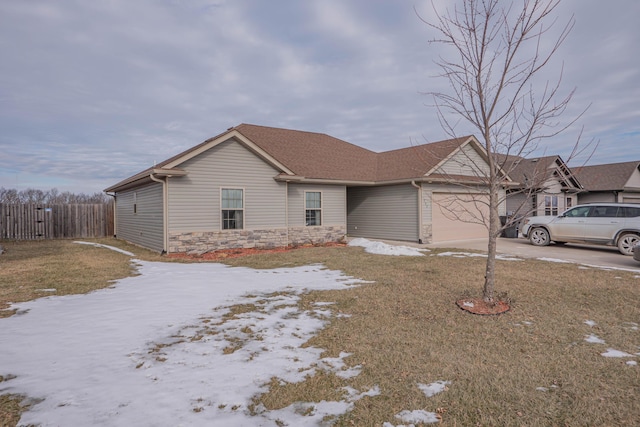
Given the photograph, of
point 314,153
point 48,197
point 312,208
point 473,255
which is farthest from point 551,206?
point 48,197

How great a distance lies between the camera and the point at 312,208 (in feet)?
54.8

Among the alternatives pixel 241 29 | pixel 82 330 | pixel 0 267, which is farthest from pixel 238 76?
pixel 82 330

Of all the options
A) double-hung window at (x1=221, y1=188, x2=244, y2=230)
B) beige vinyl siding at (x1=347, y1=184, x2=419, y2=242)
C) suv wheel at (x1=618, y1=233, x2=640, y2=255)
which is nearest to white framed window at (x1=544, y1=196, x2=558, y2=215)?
suv wheel at (x1=618, y1=233, x2=640, y2=255)

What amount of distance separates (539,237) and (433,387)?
47.6ft

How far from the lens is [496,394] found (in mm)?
3207

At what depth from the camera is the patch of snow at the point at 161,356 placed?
9.62 ft

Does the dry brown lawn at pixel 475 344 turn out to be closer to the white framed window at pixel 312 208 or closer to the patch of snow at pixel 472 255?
the patch of snow at pixel 472 255

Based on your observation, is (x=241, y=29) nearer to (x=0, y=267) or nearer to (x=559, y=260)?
(x=0, y=267)

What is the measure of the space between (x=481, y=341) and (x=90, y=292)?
712cm

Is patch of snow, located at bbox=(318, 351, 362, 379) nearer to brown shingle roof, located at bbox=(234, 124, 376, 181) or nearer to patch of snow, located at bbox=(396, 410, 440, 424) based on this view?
patch of snow, located at bbox=(396, 410, 440, 424)

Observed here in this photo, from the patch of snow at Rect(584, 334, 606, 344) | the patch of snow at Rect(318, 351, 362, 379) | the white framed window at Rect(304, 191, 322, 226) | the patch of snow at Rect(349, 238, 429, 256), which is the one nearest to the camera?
the patch of snow at Rect(318, 351, 362, 379)

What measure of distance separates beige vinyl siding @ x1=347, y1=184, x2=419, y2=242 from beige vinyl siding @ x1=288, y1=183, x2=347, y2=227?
6.29 ft

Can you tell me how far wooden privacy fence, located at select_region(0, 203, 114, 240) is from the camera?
19.0 meters

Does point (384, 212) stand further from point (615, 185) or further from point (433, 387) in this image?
point (615, 185)
